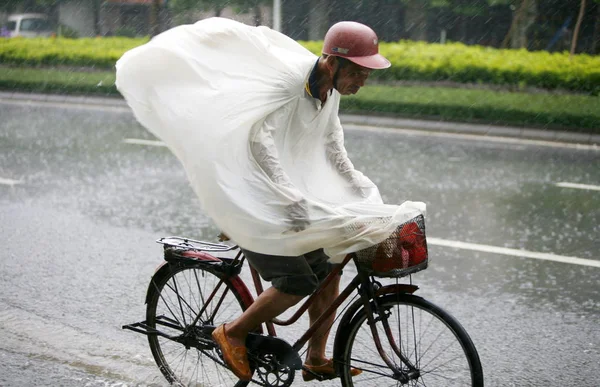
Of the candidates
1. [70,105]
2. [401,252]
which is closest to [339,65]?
[401,252]

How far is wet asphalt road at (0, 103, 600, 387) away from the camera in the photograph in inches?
169

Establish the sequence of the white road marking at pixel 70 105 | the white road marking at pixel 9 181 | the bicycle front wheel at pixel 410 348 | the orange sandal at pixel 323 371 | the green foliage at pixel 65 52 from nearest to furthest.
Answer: the bicycle front wheel at pixel 410 348, the orange sandal at pixel 323 371, the white road marking at pixel 9 181, the white road marking at pixel 70 105, the green foliage at pixel 65 52

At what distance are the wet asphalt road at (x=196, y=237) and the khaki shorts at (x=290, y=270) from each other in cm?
102

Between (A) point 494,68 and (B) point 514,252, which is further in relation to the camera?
(A) point 494,68

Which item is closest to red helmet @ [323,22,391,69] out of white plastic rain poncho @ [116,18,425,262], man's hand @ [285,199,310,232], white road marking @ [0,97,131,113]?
white plastic rain poncho @ [116,18,425,262]

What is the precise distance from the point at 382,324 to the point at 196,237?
3527 millimetres

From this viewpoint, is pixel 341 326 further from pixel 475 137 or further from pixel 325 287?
pixel 475 137

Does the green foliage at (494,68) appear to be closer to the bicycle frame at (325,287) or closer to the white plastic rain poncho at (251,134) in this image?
the white plastic rain poncho at (251,134)

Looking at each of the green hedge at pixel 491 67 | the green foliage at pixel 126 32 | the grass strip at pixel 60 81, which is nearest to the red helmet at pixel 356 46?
the green hedge at pixel 491 67

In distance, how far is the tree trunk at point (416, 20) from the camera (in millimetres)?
26783

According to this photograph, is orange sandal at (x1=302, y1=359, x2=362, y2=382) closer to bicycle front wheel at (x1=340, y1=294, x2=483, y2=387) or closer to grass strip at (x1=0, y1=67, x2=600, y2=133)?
bicycle front wheel at (x1=340, y1=294, x2=483, y2=387)

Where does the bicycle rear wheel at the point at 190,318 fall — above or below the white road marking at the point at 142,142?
above

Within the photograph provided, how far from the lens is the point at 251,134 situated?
328 cm

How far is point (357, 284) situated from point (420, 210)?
1.35 feet
